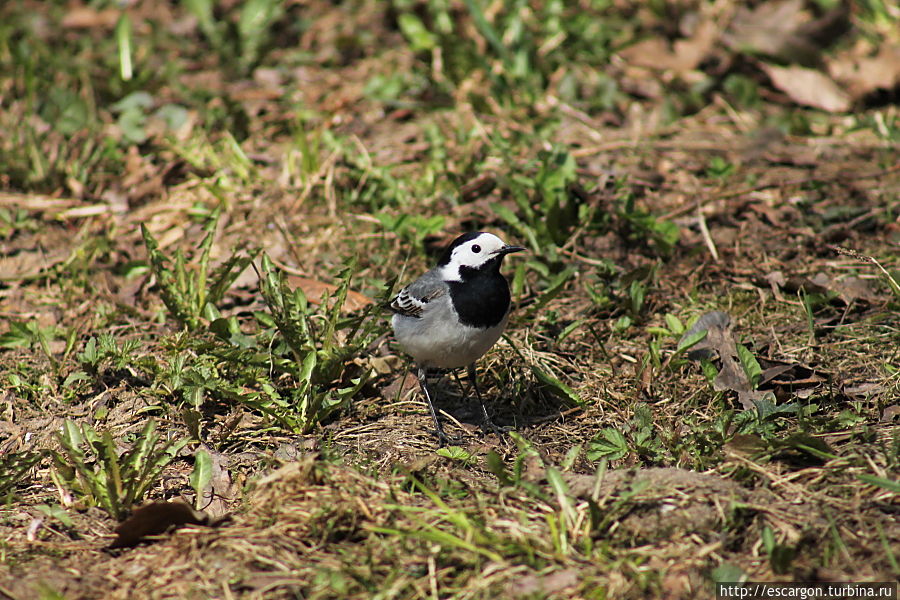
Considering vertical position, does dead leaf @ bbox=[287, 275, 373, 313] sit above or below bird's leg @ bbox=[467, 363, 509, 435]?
above

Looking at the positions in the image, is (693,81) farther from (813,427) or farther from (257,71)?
(813,427)

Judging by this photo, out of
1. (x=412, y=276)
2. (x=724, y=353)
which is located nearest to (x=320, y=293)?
(x=412, y=276)

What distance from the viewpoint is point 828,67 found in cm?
783

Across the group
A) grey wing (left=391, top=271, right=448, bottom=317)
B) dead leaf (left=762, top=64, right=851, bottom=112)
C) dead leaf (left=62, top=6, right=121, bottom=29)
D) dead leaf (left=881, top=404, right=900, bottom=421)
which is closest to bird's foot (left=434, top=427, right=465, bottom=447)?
grey wing (left=391, top=271, right=448, bottom=317)

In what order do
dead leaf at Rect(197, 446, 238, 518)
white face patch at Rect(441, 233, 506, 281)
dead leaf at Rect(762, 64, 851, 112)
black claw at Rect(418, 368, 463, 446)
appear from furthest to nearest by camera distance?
1. dead leaf at Rect(762, 64, 851, 112)
2. white face patch at Rect(441, 233, 506, 281)
3. black claw at Rect(418, 368, 463, 446)
4. dead leaf at Rect(197, 446, 238, 518)

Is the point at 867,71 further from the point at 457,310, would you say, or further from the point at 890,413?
the point at 457,310

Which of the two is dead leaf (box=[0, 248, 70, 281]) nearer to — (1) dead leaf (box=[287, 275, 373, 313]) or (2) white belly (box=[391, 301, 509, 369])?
(1) dead leaf (box=[287, 275, 373, 313])

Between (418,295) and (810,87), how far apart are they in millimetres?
4596

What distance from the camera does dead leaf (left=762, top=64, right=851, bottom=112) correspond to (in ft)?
24.6

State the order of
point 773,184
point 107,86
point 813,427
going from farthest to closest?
point 107,86, point 773,184, point 813,427

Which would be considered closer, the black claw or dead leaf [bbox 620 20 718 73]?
the black claw

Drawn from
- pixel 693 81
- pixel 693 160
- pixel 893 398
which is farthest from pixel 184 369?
pixel 693 81

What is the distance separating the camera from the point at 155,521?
356 cm

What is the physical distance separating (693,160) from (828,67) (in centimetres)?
209
